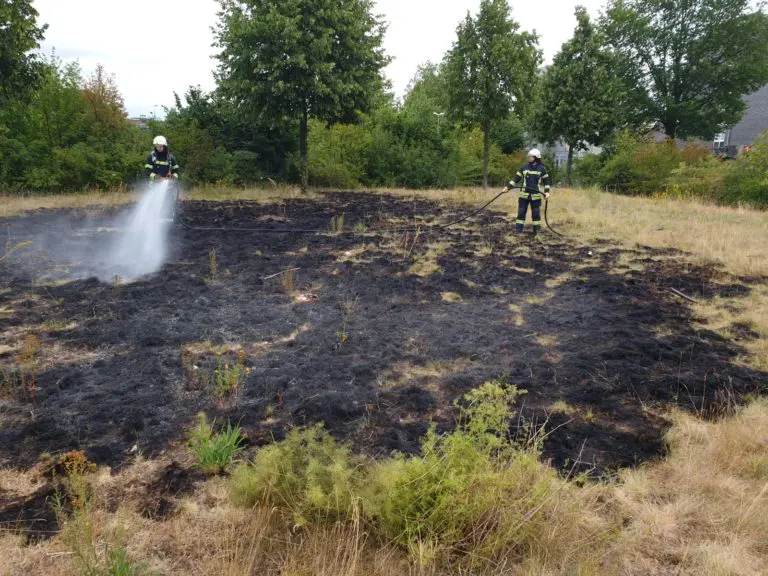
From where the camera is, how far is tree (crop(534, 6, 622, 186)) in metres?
20.6

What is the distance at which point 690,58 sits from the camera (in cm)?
2777

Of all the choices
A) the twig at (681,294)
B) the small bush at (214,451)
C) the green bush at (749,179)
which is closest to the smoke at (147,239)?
the small bush at (214,451)

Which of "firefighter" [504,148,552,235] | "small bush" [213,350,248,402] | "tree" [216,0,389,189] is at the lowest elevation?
"small bush" [213,350,248,402]

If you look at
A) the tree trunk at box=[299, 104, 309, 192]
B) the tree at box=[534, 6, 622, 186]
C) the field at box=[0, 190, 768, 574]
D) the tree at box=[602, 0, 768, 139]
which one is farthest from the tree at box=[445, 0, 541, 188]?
the tree at box=[602, 0, 768, 139]

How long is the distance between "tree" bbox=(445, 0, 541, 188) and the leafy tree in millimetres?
12851

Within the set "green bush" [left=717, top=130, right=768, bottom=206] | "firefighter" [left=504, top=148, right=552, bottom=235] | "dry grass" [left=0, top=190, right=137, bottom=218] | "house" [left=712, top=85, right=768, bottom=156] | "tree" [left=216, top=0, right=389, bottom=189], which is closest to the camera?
"firefighter" [left=504, top=148, right=552, bottom=235]

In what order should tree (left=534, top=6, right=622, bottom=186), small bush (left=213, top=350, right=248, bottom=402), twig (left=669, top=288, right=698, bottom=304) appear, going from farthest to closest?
tree (left=534, top=6, right=622, bottom=186), twig (left=669, top=288, right=698, bottom=304), small bush (left=213, top=350, right=248, bottom=402)

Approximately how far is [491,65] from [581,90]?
5.31 metres

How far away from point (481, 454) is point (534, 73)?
18.8 m

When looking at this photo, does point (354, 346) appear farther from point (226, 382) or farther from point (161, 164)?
point (161, 164)

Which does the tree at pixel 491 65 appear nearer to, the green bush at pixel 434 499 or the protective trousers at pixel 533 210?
the protective trousers at pixel 533 210

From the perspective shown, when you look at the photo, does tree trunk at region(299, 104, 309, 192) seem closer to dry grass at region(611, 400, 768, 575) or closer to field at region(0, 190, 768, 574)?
field at region(0, 190, 768, 574)

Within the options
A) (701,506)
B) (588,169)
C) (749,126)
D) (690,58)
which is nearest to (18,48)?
(701,506)

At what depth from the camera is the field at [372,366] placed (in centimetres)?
263
